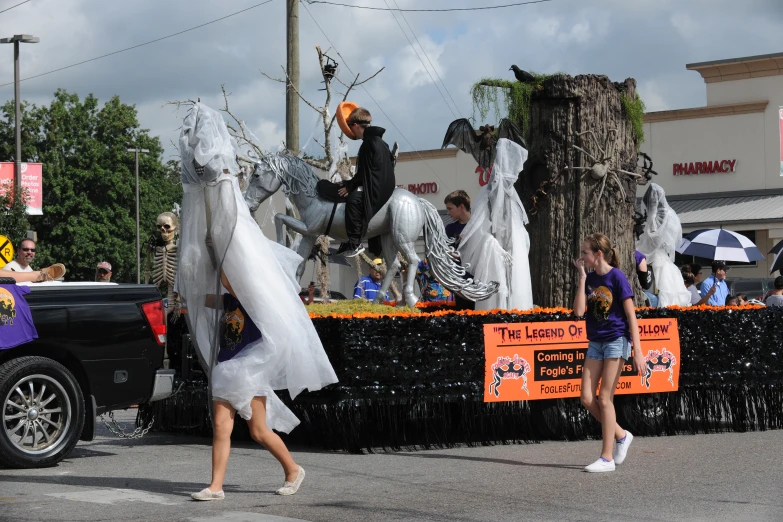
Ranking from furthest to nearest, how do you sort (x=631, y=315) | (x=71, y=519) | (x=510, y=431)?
(x=510, y=431), (x=631, y=315), (x=71, y=519)

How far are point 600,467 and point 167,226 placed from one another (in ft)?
19.1

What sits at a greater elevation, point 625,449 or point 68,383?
point 68,383

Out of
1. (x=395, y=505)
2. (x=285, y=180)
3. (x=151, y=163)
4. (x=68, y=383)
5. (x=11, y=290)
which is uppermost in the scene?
(x=151, y=163)

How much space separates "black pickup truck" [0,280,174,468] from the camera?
8945mm

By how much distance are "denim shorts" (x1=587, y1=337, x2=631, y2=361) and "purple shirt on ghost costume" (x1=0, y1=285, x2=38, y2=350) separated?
166 inches

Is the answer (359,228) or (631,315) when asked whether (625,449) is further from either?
(359,228)

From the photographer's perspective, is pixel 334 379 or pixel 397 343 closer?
pixel 334 379

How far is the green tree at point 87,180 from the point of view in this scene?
210ft

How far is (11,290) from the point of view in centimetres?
900

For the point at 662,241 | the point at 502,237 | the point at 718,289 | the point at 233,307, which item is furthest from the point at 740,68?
the point at 233,307

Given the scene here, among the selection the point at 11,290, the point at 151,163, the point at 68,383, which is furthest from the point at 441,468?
the point at 151,163

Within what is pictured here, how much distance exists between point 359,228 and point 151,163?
195 feet

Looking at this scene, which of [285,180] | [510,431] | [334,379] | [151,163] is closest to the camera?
[334,379]

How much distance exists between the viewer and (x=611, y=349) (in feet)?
29.4
